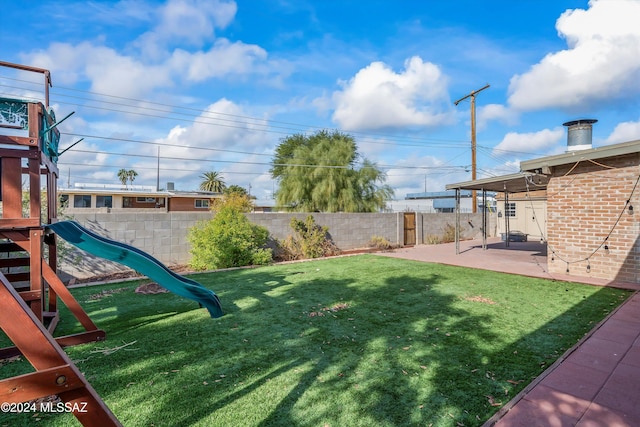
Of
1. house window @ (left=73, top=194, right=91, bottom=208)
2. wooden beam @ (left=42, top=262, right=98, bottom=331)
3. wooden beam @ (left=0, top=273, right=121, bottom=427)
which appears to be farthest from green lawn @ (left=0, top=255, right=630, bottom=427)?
house window @ (left=73, top=194, right=91, bottom=208)

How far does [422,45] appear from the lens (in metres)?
12.1

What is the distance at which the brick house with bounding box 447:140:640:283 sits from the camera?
6883mm

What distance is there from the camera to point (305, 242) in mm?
11656

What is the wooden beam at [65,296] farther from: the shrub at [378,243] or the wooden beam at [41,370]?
the shrub at [378,243]

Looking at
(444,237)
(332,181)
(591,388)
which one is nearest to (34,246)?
(591,388)

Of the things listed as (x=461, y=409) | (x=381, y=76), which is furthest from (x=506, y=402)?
(x=381, y=76)

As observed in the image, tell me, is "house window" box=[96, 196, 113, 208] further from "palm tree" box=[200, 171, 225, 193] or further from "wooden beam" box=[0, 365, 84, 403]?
"wooden beam" box=[0, 365, 84, 403]

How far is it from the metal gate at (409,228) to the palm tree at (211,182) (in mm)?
43975

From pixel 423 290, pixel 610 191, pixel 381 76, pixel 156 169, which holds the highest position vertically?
pixel 381 76

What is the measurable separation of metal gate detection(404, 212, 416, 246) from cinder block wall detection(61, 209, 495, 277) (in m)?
1.78

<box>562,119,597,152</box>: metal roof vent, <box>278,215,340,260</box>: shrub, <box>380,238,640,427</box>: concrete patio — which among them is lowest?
<box>380,238,640,427</box>: concrete patio

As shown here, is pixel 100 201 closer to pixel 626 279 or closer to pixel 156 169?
pixel 156 169

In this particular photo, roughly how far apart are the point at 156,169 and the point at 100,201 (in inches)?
291

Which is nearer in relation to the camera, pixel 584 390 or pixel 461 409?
pixel 461 409
